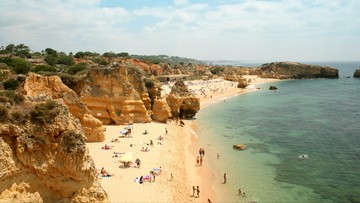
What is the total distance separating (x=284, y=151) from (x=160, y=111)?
52.4 feet

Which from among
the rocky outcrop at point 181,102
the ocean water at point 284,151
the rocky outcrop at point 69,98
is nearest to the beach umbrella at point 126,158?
the rocky outcrop at point 69,98

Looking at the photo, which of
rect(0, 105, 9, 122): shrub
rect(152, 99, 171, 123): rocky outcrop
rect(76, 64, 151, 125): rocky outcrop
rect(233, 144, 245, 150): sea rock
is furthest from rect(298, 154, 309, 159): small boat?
rect(0, 105, 9, 122): shrub

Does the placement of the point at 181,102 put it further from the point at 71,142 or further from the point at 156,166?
the point at 71,142

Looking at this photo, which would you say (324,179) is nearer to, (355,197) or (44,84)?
(355,197)

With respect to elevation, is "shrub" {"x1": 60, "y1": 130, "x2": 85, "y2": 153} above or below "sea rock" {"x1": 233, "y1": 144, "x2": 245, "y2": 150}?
above

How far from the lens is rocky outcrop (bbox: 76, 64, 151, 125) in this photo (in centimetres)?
3594

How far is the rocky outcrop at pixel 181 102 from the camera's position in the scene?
44281 millimetres

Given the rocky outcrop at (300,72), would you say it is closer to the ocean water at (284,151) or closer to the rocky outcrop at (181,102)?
the ocean water at (284,151)

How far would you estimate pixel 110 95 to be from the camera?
36.1 m

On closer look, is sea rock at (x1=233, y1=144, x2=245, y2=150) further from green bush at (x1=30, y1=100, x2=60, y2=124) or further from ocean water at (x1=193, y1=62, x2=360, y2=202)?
green bush at (x1=30, y1=100, x2=60, y2=124)

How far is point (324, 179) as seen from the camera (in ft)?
79.7

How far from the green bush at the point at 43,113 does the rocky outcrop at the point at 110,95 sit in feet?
73.8

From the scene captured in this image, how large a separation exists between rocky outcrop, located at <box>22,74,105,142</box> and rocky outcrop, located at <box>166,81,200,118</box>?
1570cm

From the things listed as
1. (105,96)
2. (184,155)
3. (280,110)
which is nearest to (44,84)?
(105,96)
